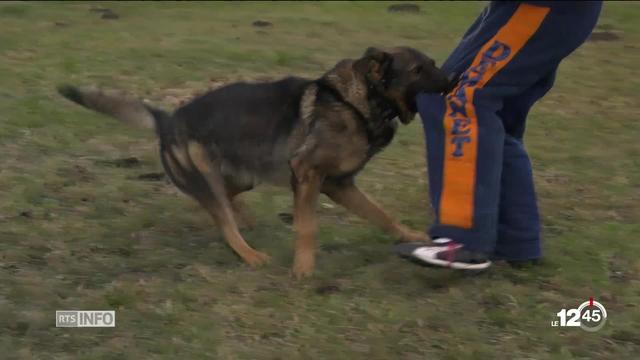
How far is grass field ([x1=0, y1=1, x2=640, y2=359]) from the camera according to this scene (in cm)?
332

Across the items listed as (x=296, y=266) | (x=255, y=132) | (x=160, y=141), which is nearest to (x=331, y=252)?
(x=296, y=266)

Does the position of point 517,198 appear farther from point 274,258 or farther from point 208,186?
point 208,186

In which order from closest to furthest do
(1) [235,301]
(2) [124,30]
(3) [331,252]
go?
(1) [235,301] < (3) [331,252] < (2) [124,30]

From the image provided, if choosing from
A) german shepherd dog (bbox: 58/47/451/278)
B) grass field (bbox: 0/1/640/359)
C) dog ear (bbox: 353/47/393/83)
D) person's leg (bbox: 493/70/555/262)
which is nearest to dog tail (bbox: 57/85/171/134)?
german shepherd dog (bbox: 58/47/451/278)

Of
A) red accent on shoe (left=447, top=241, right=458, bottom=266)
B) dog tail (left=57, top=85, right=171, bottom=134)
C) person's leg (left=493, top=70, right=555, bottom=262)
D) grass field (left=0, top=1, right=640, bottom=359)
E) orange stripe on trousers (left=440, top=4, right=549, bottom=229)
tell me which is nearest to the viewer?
grass field (left=0, top=1, right=640, bottom=359)

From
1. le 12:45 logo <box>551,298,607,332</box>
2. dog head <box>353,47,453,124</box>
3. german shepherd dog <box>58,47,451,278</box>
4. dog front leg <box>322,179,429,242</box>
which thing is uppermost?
dog head <box>353,47,453,124</box>

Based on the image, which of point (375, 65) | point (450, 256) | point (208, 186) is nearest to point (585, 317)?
point (450, 256)

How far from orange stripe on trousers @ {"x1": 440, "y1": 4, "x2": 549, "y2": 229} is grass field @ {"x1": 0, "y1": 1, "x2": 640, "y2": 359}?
331 mm

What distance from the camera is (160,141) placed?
4.35m

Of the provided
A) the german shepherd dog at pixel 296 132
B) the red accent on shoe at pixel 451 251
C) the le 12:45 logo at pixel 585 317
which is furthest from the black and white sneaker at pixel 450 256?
the german shepherd dog at pixel 296 132

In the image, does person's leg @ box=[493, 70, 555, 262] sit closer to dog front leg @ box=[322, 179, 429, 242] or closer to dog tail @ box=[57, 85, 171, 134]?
dog front leg @ box=[322, 179, 429, 242]

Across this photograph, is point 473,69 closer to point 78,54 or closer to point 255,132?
point 255,132

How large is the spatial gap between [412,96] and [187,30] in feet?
23.3

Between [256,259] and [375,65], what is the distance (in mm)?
1034
